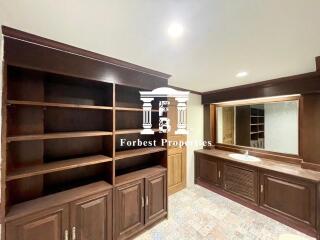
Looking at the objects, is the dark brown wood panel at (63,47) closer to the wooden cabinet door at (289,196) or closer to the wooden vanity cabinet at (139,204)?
the wooden vanity cabinet at (139,204)

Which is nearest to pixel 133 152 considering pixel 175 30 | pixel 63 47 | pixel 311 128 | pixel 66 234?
pixel 66 234

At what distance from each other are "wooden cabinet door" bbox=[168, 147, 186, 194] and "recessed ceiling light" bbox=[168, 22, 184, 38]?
223cm

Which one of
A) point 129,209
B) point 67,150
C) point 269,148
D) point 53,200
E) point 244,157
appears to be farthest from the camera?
point 244,157

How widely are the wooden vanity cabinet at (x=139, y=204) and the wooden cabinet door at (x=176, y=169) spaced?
758 mm

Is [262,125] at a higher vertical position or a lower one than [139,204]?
higher

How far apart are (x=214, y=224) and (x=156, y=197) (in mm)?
938

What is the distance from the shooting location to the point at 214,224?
2410 mm

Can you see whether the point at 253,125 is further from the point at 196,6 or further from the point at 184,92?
the point at 196,6

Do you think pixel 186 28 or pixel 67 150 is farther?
pixel 67 150

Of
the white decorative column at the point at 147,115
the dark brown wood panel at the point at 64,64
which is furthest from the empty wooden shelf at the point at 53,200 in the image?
the dark brown wood panel at the point at 64,64

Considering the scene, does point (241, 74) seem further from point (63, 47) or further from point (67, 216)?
point (67, 216)

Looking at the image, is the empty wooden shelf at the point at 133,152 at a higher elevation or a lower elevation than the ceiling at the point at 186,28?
lower

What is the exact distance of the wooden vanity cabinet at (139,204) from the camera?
6.56ft

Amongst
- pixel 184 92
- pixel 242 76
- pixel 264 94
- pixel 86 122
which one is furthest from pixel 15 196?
pixel 264 94
